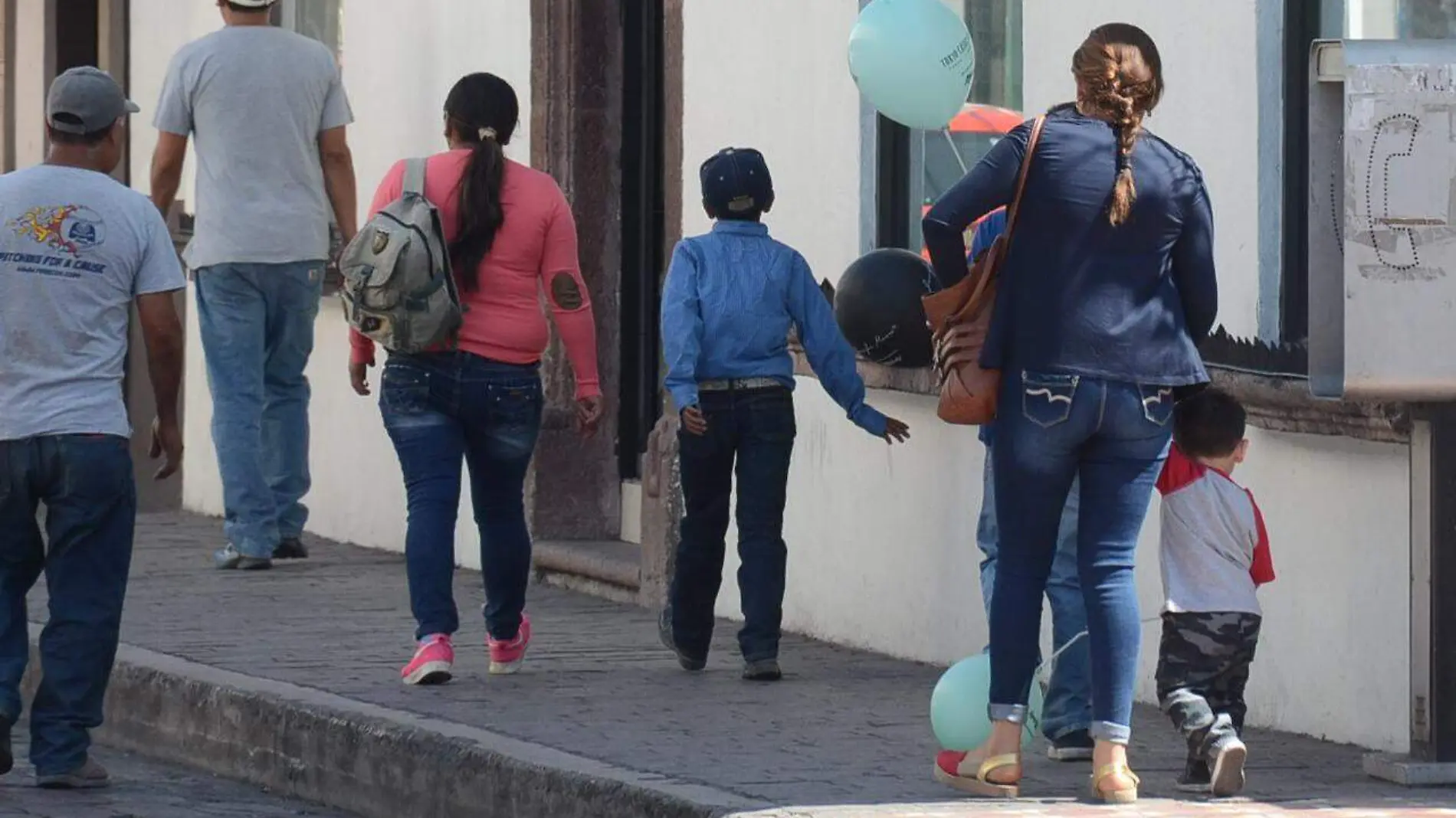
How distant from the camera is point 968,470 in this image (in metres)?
9.02

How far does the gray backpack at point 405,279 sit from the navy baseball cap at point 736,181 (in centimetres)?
73

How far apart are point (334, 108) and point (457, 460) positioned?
10.7ft

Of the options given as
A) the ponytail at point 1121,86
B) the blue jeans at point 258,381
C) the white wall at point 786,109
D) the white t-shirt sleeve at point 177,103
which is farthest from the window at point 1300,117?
the white t-shirt sleeve at point 177,103

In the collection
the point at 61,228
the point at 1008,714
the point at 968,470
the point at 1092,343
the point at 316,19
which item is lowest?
the point at 1008,714

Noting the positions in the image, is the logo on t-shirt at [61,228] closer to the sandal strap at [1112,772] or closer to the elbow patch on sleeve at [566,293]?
the elbow patch on sleeve at [566,293]

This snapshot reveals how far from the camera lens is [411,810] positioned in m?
7.49

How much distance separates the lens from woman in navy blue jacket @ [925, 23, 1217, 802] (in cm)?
653

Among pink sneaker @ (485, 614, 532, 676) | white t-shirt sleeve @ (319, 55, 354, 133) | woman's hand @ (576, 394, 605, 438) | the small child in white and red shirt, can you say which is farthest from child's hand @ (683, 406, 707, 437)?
white t-shirt sleeve @ (319, 55, 354, 133)

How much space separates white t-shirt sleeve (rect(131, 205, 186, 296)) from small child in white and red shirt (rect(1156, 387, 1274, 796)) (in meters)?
2.38

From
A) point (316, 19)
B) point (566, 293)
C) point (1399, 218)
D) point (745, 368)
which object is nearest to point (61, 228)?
point (566, 293)

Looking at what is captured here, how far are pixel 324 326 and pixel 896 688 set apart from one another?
4880 millimetres

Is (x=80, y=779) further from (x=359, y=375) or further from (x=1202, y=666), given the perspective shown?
(x=1202, y=666)

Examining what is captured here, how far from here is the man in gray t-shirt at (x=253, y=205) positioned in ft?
36.7

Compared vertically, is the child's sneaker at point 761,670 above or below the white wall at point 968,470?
below
